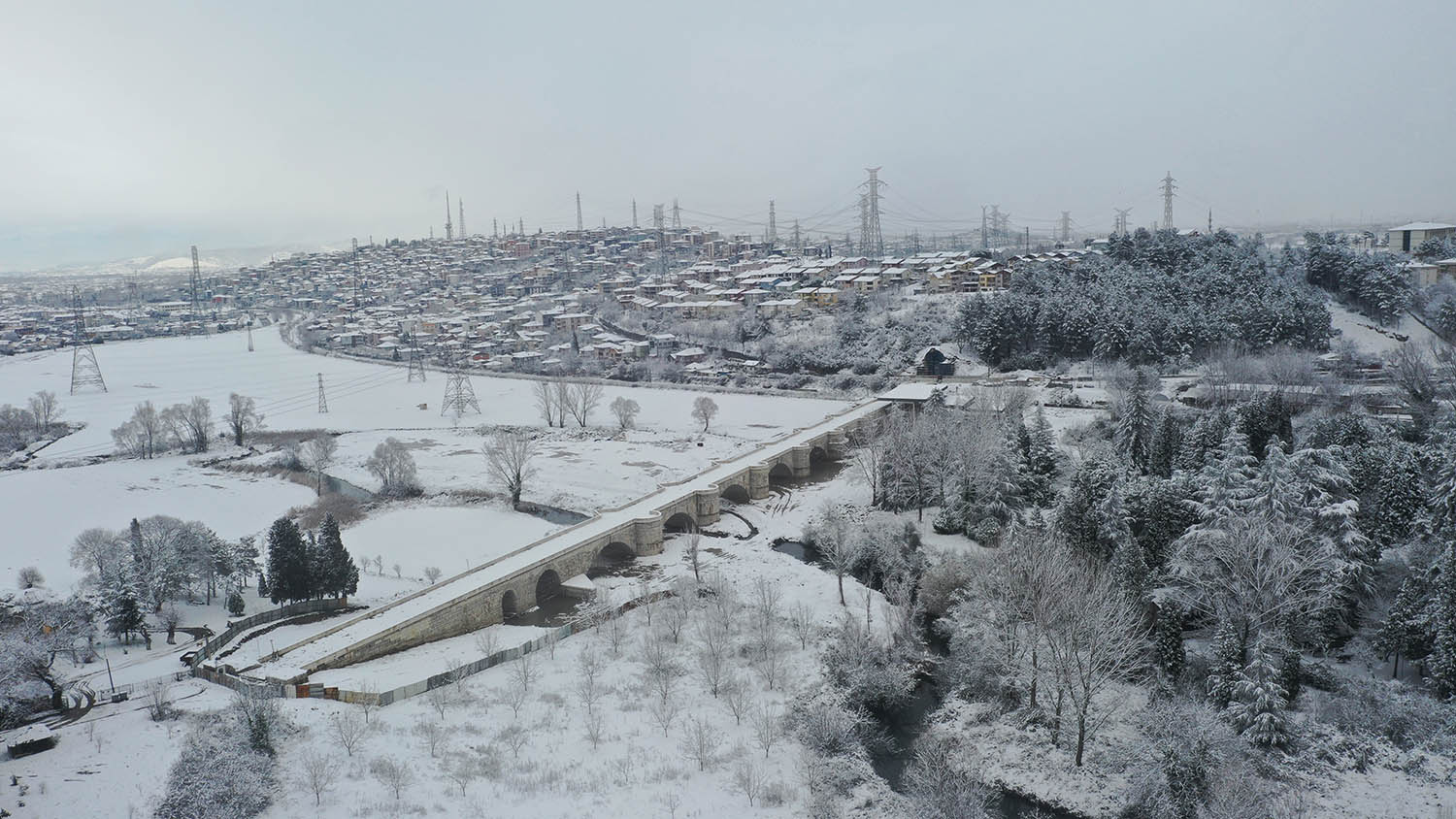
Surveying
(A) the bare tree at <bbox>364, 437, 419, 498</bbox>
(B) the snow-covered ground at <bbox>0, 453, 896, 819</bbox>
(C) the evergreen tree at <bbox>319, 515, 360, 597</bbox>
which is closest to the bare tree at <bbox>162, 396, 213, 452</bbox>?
(A) the bare tree at <bbox>364, 437, 419, 498</bbox>

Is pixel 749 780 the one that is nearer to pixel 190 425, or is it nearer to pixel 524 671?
pixel 524 671

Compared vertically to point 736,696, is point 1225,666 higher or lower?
higher

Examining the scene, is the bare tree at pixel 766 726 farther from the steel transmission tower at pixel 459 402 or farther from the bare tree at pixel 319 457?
the steel transmission tower at pixel 459 402

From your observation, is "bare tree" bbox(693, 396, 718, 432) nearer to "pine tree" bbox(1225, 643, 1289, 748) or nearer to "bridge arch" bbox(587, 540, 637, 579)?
"bridge arch" bbox(587, 540, 637, 579)

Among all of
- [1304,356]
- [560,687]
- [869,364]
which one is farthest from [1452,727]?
[869,364]

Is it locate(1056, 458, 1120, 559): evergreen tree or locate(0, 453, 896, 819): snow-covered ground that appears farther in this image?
locate(1056, 458, 1120, 559): evergreen tree

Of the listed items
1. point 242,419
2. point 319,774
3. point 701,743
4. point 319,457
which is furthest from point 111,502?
point 701,743

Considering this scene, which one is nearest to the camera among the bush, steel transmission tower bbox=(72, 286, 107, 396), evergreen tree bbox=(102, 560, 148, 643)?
the bush
